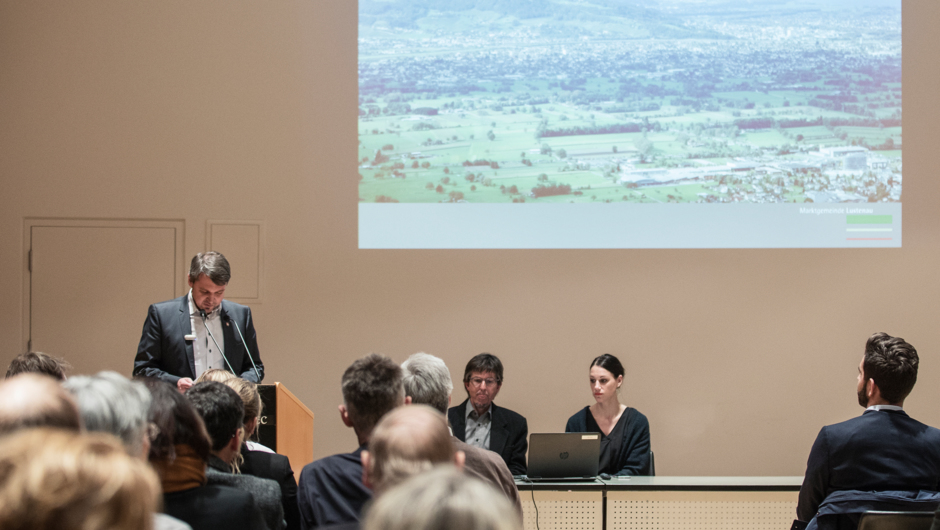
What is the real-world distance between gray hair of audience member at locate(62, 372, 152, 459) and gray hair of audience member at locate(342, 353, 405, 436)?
55 cm

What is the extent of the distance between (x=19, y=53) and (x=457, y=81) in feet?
9.14

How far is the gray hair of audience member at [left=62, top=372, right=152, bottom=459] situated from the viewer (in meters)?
1.46

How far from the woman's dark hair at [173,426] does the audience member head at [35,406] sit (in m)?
0.31

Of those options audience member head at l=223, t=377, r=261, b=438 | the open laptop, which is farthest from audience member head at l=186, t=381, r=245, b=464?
the open laptop

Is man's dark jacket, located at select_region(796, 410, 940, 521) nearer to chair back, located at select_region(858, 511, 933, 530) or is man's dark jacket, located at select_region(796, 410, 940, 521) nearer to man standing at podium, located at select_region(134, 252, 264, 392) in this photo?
chair back, located at select_region(858, 511, 933, 530)

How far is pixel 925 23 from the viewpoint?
5.07 m

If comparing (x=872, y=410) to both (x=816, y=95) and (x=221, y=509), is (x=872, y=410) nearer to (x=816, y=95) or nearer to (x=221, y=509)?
(x=221, y=509)

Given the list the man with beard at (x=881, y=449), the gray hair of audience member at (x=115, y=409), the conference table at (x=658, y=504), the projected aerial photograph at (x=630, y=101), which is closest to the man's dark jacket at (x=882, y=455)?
the man with beard at (x=881, y=449)

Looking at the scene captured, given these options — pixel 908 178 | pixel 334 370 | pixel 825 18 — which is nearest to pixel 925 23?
pixel 825 18

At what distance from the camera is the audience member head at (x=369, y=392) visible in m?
1.94

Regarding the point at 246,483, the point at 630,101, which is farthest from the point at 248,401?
the point at 630,101

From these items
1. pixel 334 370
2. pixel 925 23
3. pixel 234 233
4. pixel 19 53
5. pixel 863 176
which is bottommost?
pixel 334 370

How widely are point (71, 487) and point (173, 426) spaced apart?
2.66ft

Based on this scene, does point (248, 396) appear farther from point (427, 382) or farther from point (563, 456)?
point (563, 456)
